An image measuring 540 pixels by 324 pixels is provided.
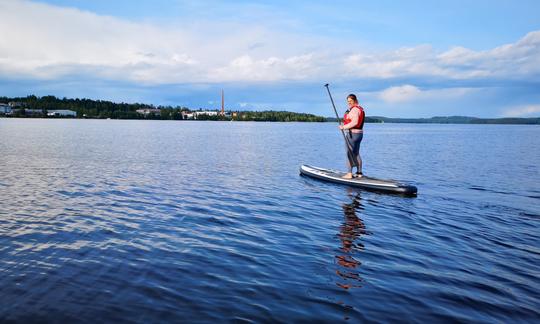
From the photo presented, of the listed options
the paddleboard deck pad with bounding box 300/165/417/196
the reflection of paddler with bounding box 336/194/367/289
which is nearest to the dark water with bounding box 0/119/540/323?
the reflection of paddler with bounding box 336/194/367/289

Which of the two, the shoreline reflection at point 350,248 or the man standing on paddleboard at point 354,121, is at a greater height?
the man standing on paddleboard at point 354,121

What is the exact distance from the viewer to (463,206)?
15.4 metres

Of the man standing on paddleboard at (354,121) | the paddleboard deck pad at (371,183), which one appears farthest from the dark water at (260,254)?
the man standing on paddleboard at (354,121)

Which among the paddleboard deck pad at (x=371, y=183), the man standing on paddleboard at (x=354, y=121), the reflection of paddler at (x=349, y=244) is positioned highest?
the man standing on paddleboard at (x=354, y=121)

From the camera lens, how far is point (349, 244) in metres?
9.94

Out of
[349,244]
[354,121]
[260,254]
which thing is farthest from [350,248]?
[354,121]

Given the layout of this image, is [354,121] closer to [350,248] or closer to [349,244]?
[349,244]

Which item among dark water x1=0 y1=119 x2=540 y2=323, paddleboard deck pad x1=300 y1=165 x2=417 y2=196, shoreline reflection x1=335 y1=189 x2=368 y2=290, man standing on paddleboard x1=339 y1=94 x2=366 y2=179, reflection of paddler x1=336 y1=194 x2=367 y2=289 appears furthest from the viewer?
man standing on paddleboard x1=339 y1=94 x2=366 y2=179

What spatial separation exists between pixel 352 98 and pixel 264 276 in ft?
38.8

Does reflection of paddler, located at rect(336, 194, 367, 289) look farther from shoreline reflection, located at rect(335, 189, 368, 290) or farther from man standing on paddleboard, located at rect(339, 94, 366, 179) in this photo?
man standing on paddleboard, located at rect(339, 94, 366, 179)

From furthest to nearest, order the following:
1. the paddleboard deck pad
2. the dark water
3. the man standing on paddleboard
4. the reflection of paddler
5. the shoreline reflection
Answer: the man standing on paddleboard
the paddleboard deck pad
the reflection of paddler
the shoreline reflection
the dark water

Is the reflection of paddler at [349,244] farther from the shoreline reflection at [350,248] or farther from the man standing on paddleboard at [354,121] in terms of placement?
the man standing on paddleboard at [354,121]

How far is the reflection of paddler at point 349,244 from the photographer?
759 centimetres

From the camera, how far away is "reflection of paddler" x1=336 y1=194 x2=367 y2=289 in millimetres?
7594
